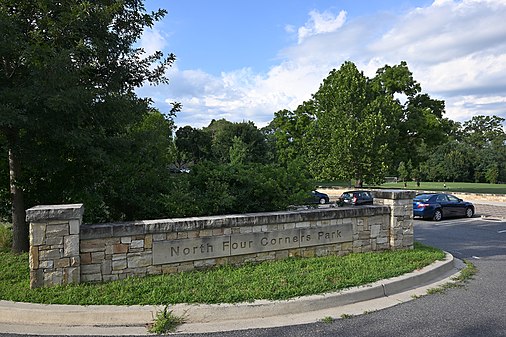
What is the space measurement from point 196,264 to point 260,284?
1.23m

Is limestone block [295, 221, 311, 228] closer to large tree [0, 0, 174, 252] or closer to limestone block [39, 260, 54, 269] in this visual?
large tree [0, 0, 174, 252]

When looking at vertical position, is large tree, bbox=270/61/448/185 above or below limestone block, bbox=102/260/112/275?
above

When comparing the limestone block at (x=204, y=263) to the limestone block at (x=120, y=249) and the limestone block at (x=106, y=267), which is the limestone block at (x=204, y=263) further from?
the limestone block at (x=106, y=267)

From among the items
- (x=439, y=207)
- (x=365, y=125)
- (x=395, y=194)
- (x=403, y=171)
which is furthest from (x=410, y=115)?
(x=403, y=171)

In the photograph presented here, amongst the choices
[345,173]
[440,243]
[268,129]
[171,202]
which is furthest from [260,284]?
[268,129]

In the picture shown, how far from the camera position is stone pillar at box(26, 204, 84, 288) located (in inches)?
199

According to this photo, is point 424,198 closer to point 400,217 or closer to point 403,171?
point 400,217

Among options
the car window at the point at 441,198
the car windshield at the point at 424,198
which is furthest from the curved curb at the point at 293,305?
the car window at the point at 441,198

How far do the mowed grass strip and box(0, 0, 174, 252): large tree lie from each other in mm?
1735

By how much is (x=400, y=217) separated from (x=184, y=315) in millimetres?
5318

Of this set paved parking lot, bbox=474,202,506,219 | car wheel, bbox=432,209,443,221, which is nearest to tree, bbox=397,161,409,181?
paved parking lot, bbox=474,202,506,219

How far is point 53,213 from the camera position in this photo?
16.8 ft

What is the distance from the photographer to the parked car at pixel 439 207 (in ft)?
56.3

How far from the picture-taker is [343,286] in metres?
5.43
